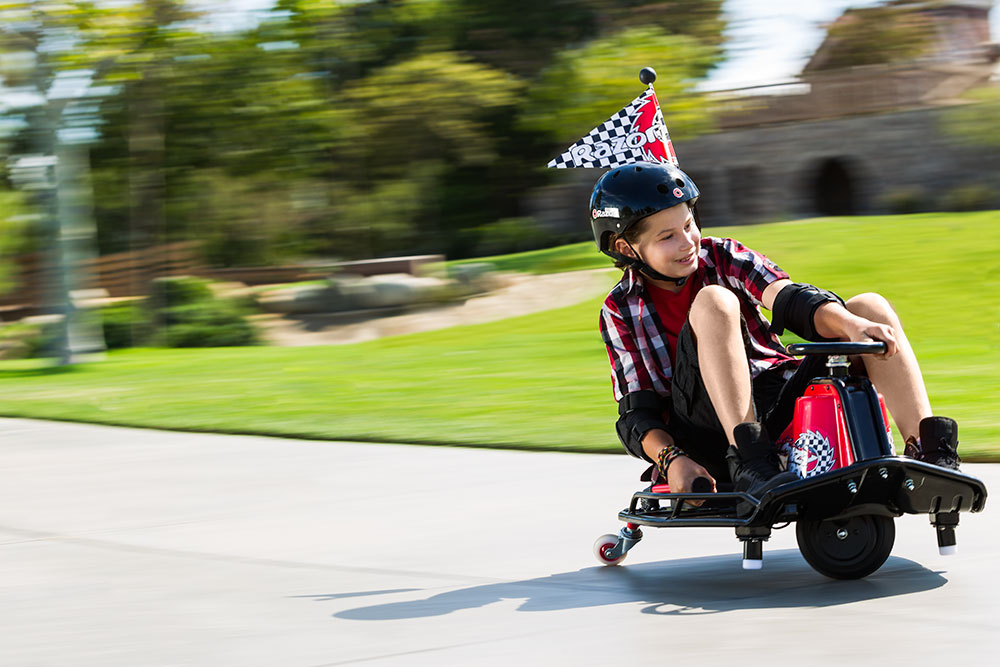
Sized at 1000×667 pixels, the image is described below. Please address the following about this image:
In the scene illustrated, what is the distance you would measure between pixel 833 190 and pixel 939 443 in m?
42.5

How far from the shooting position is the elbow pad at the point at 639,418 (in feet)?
15.8

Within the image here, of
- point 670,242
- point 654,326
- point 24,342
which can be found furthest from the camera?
point 24,342

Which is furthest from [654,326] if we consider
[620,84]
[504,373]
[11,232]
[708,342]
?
[11,232]

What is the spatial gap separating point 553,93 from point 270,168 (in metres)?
7.46

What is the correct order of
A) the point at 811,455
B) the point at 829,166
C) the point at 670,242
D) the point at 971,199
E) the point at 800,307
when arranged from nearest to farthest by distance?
the point at 811,455 < the point at 800,307 < the point at 670,242 < the point at 971,199 < the point at 829,166

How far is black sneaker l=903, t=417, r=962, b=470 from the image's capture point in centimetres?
432

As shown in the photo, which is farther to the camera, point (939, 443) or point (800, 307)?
point (800, 307)

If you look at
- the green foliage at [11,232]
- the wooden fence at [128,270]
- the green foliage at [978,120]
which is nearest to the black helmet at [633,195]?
the wooden fence at [128,270]

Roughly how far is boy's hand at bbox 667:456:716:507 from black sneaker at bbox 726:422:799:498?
0.20 meters

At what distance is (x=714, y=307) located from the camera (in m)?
4.39

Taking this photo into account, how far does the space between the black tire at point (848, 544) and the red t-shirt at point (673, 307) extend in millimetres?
872

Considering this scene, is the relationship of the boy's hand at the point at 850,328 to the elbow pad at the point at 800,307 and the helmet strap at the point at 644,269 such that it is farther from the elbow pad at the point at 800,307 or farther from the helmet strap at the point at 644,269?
the helmet strap at the point at 644,269

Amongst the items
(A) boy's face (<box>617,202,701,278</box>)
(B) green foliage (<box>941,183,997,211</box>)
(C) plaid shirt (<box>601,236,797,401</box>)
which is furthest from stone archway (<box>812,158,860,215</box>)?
(A) boy's face (<box>617,202,701,278</box>)

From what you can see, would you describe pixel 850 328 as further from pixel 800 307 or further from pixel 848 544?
pixel 848 544
